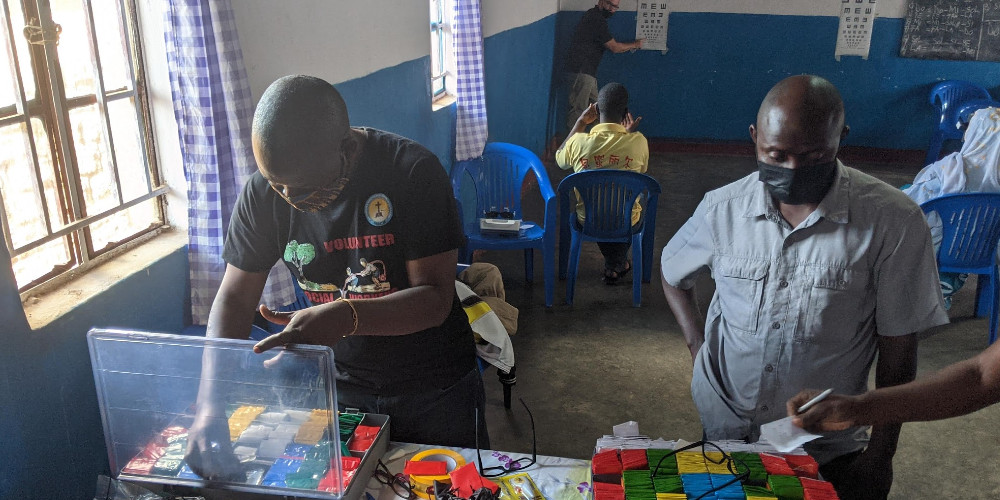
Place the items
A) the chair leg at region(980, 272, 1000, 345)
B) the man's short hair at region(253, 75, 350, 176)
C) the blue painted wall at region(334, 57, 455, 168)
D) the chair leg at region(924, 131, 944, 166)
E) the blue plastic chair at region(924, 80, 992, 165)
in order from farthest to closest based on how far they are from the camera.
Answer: the chair leg at region(924, 131, 944, 166)
the blue plastic chair at region(924, 80, 992, 165)
the chair leg at region(980, 272, 1000, 345)
the blue painted wall at region(334, 57, 455, 168)
the man's short hair at region(253, 75, 350, 176)

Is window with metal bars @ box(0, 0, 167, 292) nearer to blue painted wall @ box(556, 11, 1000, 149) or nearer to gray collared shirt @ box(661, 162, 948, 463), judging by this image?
gray collared shirt @ box(661, 162, 948, 463)

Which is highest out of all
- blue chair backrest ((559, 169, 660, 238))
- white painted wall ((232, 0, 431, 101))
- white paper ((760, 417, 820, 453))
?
white painted wall ((232, 0, 431, 101))

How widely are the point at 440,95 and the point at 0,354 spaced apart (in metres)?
4.10

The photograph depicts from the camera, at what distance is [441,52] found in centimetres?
551

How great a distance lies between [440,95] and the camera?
544cm

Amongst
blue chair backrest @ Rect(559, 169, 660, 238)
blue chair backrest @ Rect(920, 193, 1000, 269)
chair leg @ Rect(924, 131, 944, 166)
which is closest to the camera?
blue chair backrest @ Rect(920, 193, 1000, 269)

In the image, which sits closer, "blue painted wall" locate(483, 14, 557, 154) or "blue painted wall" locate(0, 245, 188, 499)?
"blue painted wall" locate(0, 245, 188, 499)

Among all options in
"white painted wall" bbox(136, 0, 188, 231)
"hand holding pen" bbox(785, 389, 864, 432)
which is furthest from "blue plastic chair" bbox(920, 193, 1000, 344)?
"white painted wall" bbox(136, 0, 188, 231)

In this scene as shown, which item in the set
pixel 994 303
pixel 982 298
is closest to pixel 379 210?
pixel 994 303

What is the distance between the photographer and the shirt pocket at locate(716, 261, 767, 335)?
5.82ft

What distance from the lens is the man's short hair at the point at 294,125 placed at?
1424 millimetres

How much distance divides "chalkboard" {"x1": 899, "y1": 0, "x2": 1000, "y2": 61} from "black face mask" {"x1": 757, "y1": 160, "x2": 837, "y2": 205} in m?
8.12

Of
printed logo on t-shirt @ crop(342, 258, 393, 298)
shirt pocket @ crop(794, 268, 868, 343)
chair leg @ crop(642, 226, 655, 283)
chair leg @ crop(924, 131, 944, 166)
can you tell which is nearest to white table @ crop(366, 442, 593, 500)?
printed logo on t-shirt @ crop(342, 258, 393, 298)

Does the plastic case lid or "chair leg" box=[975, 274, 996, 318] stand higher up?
the plastic case lid
